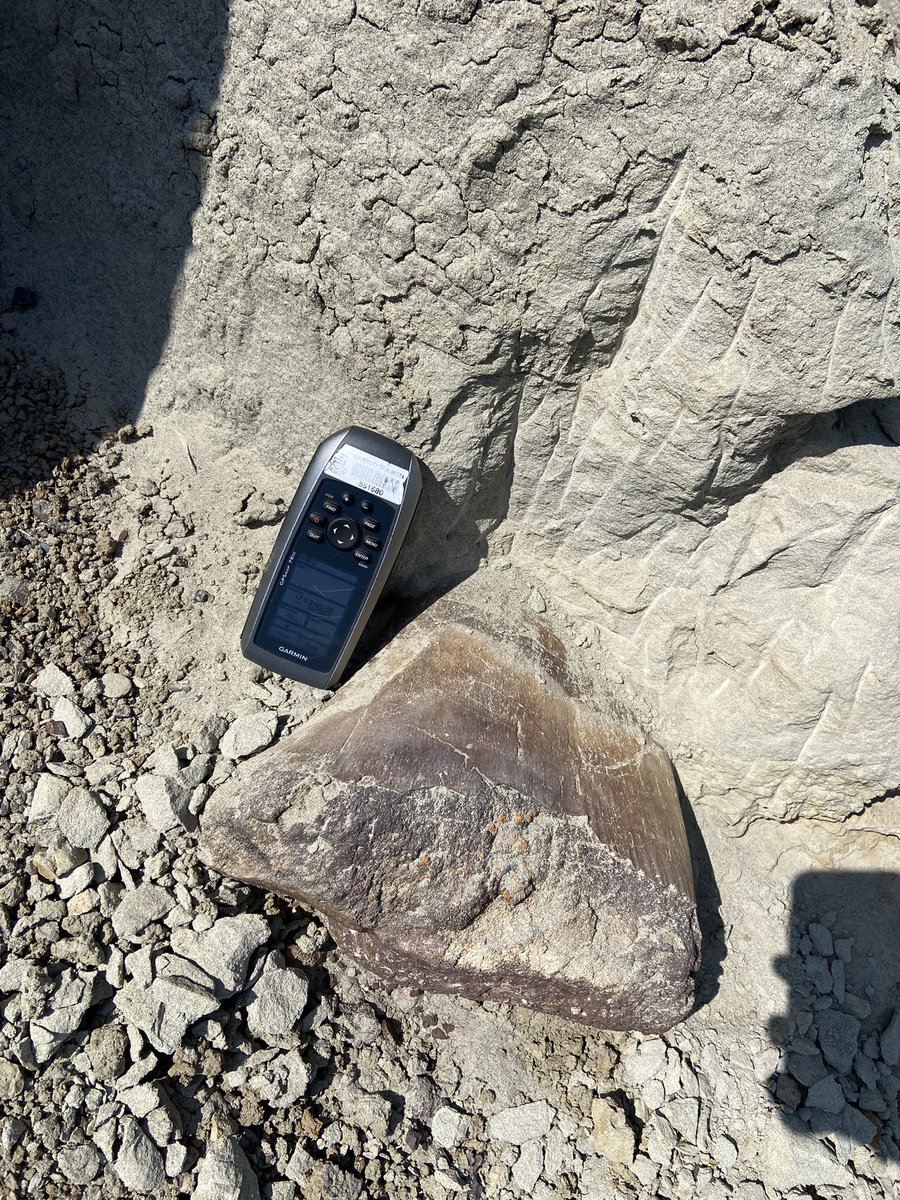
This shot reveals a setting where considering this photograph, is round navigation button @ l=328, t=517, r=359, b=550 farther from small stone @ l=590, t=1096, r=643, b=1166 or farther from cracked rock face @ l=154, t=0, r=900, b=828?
small stone @ l=590, t=1096, r=643, b=1166

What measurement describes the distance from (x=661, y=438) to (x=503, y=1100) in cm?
158

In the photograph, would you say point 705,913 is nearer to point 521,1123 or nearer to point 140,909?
point 521,1123

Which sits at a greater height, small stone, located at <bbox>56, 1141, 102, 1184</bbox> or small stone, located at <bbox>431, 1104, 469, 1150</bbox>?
small stone, located at <bbox>431, 1104, 469, 1150</bbox>

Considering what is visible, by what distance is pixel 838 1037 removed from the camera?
7.07 feet

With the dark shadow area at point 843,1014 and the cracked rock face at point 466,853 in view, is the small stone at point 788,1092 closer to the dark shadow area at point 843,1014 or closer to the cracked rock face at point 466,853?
the dark shadow area at point 843,1014

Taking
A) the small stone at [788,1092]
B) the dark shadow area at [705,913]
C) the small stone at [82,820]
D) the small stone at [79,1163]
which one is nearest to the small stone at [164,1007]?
the small stone at [79,1163]

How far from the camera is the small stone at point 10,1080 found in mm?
1658

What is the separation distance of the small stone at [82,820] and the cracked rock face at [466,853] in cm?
28

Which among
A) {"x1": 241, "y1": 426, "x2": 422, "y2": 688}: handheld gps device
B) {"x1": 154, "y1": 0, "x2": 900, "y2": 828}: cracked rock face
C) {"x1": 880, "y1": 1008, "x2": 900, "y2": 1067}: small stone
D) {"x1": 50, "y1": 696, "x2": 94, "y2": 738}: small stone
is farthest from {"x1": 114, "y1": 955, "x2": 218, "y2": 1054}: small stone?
{"x1": 880, "y1": 1008, "x2": 900, "y2": 1067}: small stone

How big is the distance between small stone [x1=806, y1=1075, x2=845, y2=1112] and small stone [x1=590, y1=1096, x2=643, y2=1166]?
0.47 meters

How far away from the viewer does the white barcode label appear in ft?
6.35

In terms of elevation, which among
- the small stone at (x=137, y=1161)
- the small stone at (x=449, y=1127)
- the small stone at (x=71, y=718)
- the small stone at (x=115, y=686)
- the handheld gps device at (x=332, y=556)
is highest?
the handheld gps device at (x=332, y=556)

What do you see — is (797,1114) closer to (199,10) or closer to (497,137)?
(497,137)

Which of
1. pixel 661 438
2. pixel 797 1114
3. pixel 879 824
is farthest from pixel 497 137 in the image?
pixel 797 1114
